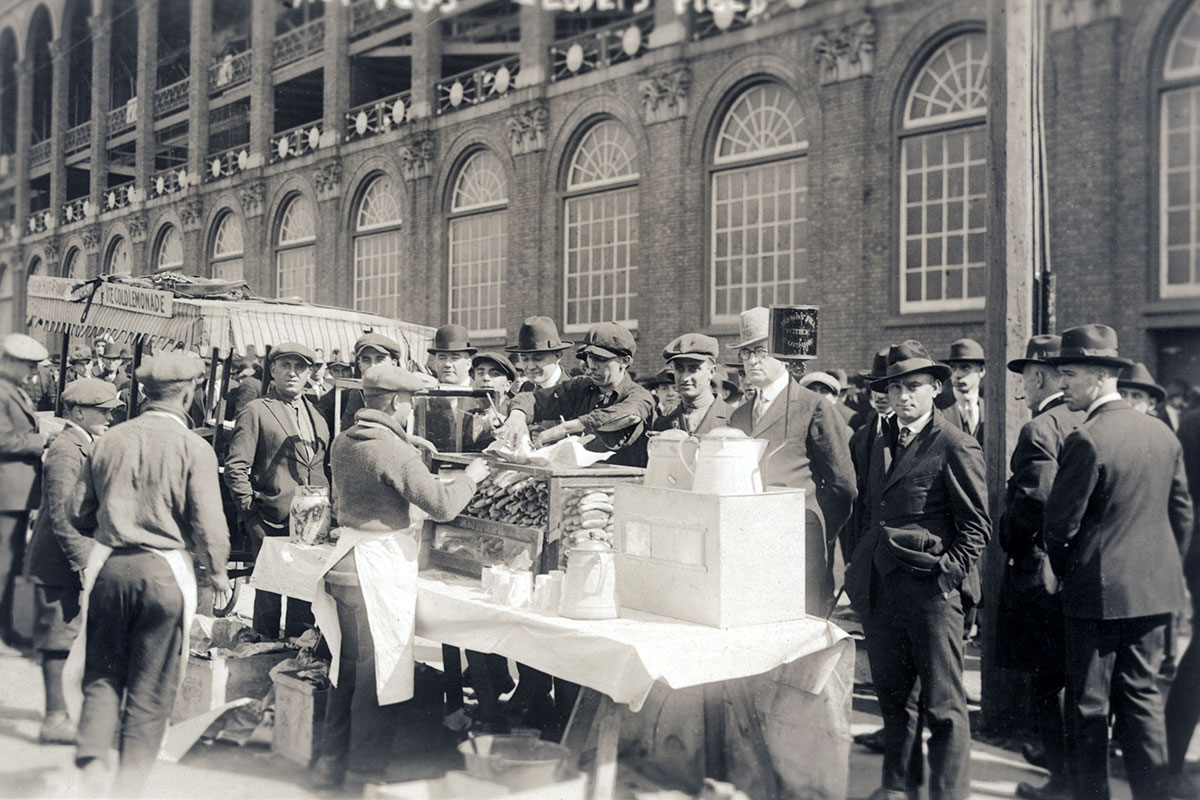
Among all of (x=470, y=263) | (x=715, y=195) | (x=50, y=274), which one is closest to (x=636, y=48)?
(x=715, y=195)

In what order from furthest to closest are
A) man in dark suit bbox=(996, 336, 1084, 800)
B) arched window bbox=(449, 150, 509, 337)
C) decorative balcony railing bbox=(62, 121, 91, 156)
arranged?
arched window bbox=(449, 150, 509, 337)
decorative balcony railing bbox=(62, 121, 91, 156)
man in dark suit bbox=(996, 336, 1084, 800)

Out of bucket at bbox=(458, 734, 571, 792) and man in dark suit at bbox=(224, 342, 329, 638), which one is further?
man in dark suit at bbox=(224, 342, 329, 638)

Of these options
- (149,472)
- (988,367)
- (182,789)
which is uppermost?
(988,367)

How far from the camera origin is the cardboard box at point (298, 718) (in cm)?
437

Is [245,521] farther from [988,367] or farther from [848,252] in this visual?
[848,252]

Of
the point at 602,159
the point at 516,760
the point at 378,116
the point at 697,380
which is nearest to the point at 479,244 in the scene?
the point at 602,159

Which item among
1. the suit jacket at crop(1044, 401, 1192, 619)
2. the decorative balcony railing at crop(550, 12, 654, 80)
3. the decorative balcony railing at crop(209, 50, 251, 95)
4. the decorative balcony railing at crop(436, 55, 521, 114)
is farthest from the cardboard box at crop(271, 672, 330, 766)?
the decorative balcony railing at crop(550, 12, 654, 80)

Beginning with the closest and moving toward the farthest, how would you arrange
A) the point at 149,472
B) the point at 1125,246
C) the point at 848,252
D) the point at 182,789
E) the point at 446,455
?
the point at 149,472 < the point at 182,789 < the point at 446,455 < the point at 1125,246 < the point at 848,252

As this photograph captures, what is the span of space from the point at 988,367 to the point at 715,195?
32.5 feet

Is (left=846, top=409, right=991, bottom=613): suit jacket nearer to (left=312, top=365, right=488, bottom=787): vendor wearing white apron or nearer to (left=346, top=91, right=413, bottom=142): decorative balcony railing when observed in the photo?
(left=312, top=365, right=488, bottom=787): vendor wearing white apron

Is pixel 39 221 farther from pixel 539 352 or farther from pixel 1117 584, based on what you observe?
pixel 1117 584

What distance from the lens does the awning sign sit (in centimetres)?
652

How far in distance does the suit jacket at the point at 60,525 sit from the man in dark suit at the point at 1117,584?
4.41 meters

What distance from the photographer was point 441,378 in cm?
727
